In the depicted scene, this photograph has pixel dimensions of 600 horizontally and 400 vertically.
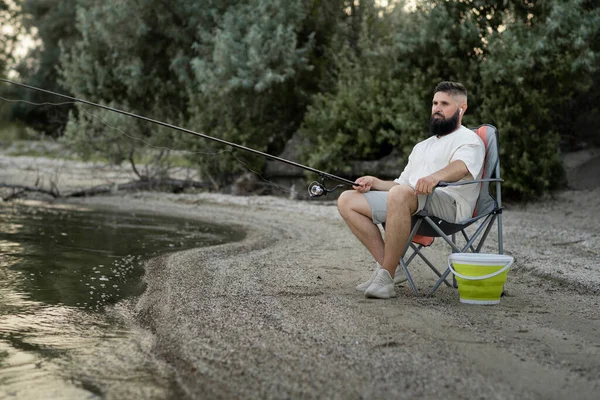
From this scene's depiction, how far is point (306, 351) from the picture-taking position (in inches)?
137

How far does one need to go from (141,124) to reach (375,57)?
17.6ft

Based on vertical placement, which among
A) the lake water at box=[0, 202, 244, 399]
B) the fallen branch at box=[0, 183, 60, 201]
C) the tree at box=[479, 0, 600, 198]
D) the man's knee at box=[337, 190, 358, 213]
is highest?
the tree at box=[479, 0, 600, 198]

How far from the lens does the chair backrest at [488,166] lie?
15.6ft

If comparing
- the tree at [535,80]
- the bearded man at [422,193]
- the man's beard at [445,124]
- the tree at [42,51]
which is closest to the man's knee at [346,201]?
the bearded man at [422,193]

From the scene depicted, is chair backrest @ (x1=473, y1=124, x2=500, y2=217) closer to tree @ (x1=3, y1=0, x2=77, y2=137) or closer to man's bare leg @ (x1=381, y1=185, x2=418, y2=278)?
man's bare leg @ (x1=381, y1=185, x2=418, y2=278)

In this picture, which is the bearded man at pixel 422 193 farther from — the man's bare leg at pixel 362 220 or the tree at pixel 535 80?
the tree at pixel 535 80

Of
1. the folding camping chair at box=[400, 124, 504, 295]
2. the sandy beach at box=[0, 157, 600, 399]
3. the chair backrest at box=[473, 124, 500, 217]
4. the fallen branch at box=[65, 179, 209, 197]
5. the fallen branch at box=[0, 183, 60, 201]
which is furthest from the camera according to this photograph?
the fallen branch at box=[65, 179, 209, 197]

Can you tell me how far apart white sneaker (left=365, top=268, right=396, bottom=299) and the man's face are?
95 centimetres

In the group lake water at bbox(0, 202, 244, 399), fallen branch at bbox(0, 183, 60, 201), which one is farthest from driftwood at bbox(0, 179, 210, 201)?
lake water at bbox(0, 202, 244, 399)

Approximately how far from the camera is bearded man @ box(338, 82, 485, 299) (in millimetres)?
4547

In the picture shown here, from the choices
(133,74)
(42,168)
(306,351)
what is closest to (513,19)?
(133,74)

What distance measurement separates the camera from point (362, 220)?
4.87 meters

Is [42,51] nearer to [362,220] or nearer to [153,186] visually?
[153,186]

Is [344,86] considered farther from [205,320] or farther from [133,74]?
[205,320]
